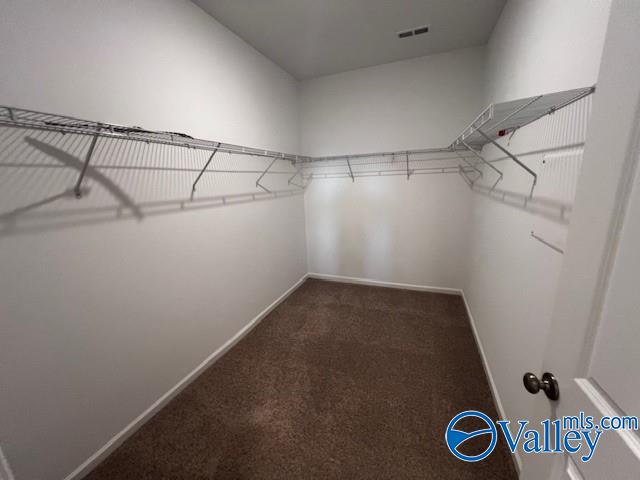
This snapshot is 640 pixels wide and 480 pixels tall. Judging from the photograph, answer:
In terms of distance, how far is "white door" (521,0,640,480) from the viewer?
408mm

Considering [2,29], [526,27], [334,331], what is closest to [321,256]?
[334,331]

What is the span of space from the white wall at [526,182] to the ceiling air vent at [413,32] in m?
0.57

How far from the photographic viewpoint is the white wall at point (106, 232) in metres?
1.02

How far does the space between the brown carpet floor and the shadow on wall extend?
1.31 meters

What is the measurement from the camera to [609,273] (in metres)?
0.46

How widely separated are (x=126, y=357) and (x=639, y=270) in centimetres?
205

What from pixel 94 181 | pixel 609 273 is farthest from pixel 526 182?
pixel 94 181

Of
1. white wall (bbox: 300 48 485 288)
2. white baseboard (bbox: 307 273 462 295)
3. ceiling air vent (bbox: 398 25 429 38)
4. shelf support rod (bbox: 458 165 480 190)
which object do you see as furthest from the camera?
white baseboard (bbox: 307 273 462 295)

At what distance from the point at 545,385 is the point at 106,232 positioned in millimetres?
1882

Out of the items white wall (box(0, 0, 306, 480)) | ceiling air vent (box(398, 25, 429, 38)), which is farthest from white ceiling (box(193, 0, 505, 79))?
white wall (box(0, 0, 306, 480))

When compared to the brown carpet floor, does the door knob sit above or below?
above

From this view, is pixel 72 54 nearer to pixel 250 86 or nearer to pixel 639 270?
pixel 250 86

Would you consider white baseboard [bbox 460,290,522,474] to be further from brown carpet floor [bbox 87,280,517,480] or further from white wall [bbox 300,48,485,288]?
white wall [bbox 300,48,485,288]

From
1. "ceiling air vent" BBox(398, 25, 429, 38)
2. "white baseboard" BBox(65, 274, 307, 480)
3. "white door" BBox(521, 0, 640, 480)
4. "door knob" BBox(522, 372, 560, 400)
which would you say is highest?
"ceiling air vent" BBox(398, 25, 429, 38)
